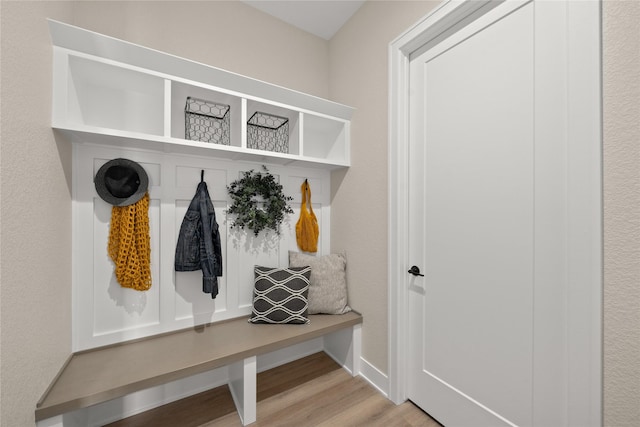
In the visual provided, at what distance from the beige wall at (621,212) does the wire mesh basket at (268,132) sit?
163 cm

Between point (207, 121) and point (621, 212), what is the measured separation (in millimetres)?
2020

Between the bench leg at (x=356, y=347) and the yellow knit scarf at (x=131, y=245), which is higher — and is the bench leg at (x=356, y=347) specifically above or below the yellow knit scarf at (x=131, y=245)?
below

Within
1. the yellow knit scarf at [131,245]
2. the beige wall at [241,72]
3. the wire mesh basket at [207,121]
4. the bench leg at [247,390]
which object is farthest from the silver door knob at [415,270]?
the yellow knit scarf at [131,245]

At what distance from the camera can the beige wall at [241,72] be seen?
2.68 ft

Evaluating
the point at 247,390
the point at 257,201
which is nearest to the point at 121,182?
the point at 257,201

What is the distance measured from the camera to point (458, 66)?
4.40 feet

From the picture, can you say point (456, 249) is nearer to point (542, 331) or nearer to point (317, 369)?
point (542, 331)

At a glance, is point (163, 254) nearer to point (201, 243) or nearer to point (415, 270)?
point (201, 243)

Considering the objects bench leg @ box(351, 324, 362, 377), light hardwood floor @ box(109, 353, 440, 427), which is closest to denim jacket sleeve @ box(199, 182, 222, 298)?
light hardwood floor @ box(109, 353, 440, 427)

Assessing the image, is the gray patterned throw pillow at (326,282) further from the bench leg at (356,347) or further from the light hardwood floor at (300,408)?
the light hardwood floor at (300,408)

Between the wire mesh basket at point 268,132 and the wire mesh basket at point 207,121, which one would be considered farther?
the wire mesh basket at point 268,132

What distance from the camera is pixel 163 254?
1.62 metres

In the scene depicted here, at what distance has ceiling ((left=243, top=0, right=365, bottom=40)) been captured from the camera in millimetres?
1867

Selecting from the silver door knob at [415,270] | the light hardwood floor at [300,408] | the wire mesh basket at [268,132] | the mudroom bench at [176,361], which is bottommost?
the light hardwood floor at [300,408]
